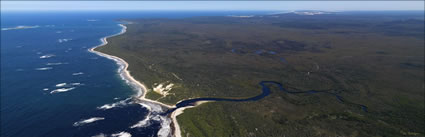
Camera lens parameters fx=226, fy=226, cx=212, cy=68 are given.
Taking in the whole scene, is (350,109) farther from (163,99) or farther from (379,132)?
(163,99)

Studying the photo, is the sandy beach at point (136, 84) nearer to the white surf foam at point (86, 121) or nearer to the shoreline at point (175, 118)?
the shoreline at point (175, 118)

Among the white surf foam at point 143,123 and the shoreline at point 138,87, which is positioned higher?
the shoreline at point 138,87

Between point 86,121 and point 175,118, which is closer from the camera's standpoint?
point 86,121

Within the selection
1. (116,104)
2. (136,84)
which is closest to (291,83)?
(136,84)

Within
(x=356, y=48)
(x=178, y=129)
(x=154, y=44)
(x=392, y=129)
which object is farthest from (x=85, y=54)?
(x=356, y=48)

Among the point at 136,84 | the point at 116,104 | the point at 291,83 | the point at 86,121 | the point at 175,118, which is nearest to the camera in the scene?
the point at 86,121

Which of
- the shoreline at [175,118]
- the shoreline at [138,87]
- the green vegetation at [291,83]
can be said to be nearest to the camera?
the shoreline at [175,118]

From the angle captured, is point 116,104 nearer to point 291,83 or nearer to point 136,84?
point 136,84

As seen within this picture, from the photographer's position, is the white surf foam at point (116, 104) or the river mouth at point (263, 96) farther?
the river mouth at point (263, 96)

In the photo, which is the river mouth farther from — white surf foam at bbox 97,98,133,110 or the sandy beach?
→ white surf foam at bbox 97,98,133,110

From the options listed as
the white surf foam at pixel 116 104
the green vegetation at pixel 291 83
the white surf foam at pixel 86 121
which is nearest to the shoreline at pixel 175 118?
the green vegetation at pixel 291 83

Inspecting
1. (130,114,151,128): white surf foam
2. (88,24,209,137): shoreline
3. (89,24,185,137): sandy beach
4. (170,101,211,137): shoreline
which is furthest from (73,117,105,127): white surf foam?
(170,101,211,137): shoreline

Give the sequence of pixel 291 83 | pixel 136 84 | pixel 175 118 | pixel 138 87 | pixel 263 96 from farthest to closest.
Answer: pixel 291 83 → pixel 136 84 → pixel 138 87 → pixel 263 96 → pixel 175 118
